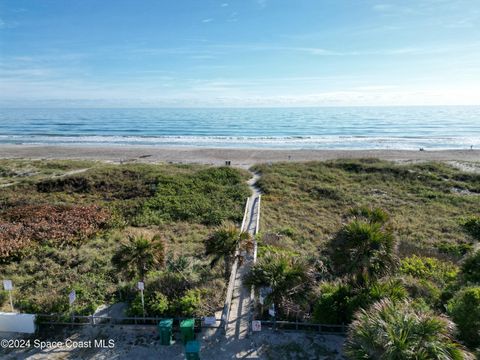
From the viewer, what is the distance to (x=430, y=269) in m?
13.8

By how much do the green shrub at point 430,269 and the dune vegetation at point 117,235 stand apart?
24.4ft


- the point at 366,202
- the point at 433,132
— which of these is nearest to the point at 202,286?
the point at 366,202

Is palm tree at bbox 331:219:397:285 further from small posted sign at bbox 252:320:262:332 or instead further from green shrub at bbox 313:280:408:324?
small posted sign at bbox 252:320:262:332

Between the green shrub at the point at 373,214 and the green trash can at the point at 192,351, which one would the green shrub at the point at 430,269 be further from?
the green trash can at the point at 192,351

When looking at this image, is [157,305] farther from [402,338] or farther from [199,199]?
[199,199]

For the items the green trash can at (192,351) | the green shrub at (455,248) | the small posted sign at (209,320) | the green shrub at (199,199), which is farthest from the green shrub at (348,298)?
the green shrub at (199,199)

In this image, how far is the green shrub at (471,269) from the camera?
11008 mm

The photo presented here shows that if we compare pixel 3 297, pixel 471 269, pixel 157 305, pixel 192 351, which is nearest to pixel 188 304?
pixel 157 305

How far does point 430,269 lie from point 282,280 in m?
7.37

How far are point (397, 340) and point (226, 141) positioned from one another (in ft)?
221

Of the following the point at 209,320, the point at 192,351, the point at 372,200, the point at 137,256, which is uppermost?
the point at 137,256

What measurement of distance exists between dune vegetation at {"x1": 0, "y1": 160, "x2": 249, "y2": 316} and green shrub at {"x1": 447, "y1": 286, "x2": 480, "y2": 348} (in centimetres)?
684

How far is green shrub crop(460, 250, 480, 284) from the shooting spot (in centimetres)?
1101

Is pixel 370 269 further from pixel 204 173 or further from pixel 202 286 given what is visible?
pixel 204 173
